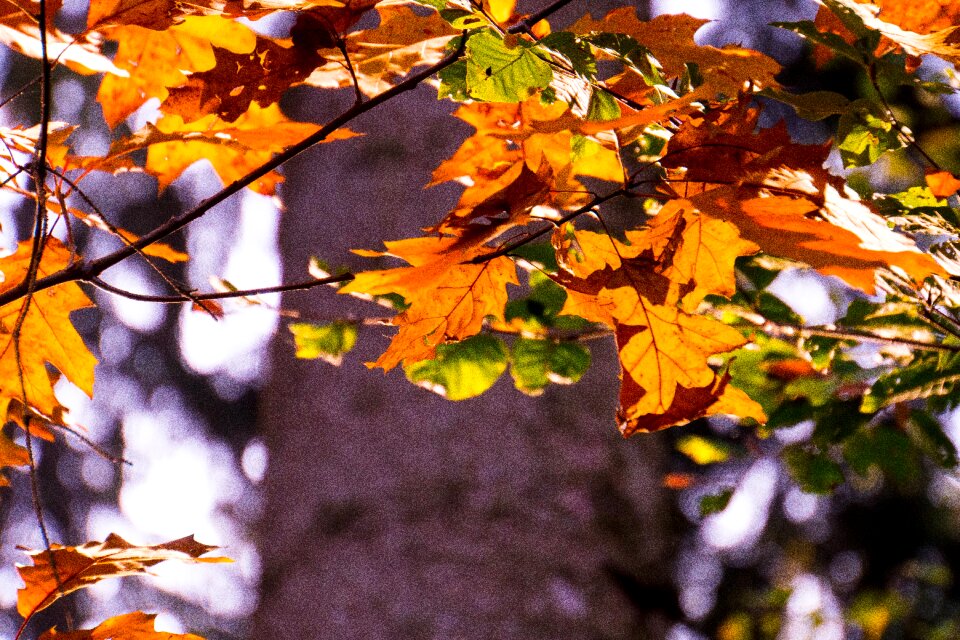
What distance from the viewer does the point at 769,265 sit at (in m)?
1.09

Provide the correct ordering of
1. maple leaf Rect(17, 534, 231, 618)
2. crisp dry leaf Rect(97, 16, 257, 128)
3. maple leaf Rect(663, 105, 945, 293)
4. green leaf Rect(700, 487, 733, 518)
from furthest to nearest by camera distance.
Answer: green leaf Rect(700, 487, 733, 518)
crisp dry leaf Rect(97, 16, 257, 128)
maple leaf Rect(17, 534, 231, 618)
maple leaf Rect(663, 105, 945, 293)

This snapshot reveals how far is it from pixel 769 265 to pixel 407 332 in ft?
2.07

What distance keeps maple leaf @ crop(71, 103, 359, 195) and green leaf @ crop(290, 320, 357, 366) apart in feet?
1.23

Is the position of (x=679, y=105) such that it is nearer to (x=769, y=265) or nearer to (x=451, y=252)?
(x=451, y=252)

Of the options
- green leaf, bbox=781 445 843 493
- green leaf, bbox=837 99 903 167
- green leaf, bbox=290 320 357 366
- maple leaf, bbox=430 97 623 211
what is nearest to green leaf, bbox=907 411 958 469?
green leaf, bbox=781 445 843 493

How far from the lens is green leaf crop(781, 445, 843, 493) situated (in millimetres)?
→ 1338

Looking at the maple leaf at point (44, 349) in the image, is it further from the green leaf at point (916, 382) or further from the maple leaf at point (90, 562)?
the green leaf at point (916, 382)

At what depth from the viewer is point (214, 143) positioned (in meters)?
0.72

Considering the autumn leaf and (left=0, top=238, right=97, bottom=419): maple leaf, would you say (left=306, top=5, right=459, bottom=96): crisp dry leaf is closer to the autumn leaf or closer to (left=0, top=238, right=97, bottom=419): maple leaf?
(left=0, top=238, right=97, bottom=419): maple leaf

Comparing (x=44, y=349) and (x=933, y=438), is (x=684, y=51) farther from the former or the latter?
(x=933, y=438)

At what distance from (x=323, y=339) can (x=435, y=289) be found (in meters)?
0.58

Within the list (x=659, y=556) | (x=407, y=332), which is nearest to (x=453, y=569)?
(x=659, y=556)

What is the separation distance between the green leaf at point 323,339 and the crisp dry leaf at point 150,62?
495mm

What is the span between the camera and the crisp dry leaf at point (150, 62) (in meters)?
0.79
